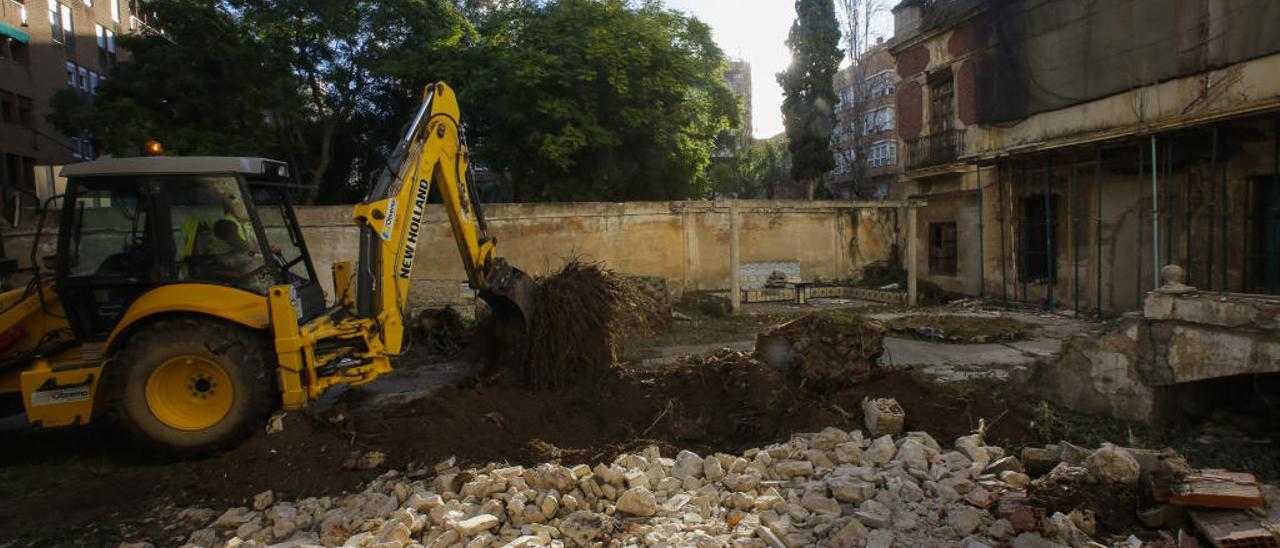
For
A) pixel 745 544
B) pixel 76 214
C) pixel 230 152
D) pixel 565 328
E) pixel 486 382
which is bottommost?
pixel 745 544

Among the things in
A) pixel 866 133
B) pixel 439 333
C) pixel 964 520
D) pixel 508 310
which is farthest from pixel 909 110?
pixel 866 133

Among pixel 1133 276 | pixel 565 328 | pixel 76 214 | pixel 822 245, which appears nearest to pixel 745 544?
pixel 565 328

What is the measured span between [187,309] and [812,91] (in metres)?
24.5

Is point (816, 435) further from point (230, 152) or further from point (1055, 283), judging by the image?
point (230, 152)

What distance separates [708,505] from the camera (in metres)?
4.36

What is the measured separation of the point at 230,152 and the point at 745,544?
55.8 ft

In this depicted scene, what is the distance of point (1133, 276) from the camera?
1241cm

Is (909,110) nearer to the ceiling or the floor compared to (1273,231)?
nearer to the ceiling

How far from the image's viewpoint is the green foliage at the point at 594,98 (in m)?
17.4

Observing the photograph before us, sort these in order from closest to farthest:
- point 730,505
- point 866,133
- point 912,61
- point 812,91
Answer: point 730,505, point 912,61, point 812,91, point 866,133

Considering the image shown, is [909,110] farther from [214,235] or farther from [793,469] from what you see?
[214,235]

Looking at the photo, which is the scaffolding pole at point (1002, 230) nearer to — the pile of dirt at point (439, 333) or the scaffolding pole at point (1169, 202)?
the scaffolding pole at point (1169, 202)

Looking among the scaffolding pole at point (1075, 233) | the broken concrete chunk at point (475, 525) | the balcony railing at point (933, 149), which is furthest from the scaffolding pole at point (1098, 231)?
the broken concrete chunk at point (475, 525)

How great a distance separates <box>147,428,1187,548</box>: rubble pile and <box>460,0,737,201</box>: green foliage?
13646 mm
